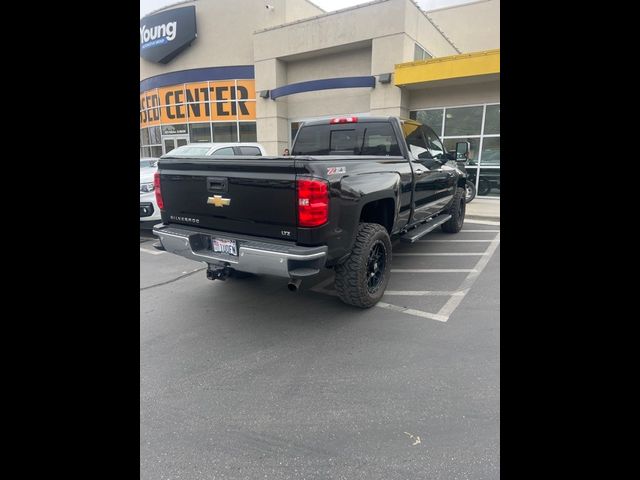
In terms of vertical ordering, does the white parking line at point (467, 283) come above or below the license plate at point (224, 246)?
below

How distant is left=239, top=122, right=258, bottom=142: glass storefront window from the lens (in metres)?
18.7

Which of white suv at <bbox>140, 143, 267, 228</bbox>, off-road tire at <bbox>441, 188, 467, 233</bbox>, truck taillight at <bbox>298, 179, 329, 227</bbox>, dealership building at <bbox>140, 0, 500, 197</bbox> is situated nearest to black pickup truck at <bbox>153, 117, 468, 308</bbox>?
truck taillight at <bbox>298, 179, 329, 227</bbox>

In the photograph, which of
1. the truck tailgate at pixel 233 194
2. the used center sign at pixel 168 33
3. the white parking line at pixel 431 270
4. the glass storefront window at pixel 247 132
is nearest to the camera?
the truck tailgate at pixel 233 194

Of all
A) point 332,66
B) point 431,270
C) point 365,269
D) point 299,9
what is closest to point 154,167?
point 431,270

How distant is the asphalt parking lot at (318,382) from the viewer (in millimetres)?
2143

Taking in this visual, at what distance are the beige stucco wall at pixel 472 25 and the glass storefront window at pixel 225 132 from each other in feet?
39.6

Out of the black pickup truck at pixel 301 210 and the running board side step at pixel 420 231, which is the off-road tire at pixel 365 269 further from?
the running board side step at pixel 420 231

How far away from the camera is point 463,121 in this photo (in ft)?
42.9

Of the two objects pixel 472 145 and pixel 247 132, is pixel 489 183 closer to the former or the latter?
pixel 472 145

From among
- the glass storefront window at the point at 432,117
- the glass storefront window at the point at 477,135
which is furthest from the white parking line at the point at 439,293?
the glass storefront window at the point at 432,117

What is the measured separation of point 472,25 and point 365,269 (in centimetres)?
2040
